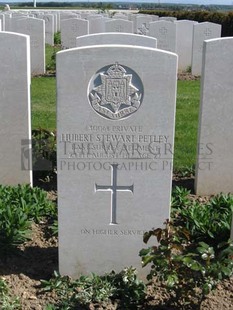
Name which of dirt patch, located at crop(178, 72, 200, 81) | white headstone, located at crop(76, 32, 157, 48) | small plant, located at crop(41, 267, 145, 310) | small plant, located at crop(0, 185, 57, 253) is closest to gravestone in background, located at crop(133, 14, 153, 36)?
dirt patch, located at crop(178, 72, 200, 81)

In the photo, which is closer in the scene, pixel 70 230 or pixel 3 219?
pixel 70 230

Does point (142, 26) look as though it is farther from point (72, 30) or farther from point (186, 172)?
point (186, 172)

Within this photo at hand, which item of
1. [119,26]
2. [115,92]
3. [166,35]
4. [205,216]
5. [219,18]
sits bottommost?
[205,216]

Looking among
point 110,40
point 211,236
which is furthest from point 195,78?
point 211,236

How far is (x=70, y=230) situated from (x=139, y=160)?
0.70 meters

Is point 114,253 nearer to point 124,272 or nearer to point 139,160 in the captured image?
point 124,272

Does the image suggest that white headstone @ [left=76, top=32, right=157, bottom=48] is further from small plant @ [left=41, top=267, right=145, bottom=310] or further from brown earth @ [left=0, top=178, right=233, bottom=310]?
small plant @ [left=41, top=267, right=145, bottom=310]

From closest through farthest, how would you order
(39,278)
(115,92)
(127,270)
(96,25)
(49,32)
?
(115,92), (127,270), (39,278), (96,25), (49,32)

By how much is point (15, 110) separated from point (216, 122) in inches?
77.9

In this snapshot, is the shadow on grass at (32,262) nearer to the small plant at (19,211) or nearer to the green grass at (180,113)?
the small plant at (19,211)

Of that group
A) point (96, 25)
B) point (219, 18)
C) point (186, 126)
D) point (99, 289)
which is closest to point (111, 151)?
point (99, 289)

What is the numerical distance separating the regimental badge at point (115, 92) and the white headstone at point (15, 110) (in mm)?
1788

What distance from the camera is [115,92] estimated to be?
3.42 metres

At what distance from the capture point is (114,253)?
379 cm
